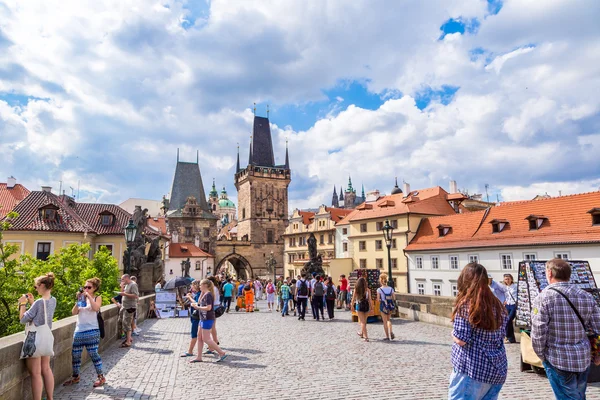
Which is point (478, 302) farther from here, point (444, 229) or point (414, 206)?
point (414, 206)

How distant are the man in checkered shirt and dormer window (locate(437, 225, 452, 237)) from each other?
106 feet

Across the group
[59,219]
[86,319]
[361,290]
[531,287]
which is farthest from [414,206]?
[86,319]

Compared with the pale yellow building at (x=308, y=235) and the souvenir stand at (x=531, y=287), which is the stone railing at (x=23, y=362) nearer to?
the souvenir stand at (x=531, y=287)

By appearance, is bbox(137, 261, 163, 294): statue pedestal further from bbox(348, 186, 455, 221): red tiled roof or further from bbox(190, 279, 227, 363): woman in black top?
bbox(348, 186, 455, 221): red tiled roof

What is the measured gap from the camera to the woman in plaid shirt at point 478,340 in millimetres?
3217

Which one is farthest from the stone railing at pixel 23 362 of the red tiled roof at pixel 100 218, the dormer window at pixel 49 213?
the red tiled roof at pixel 100 218

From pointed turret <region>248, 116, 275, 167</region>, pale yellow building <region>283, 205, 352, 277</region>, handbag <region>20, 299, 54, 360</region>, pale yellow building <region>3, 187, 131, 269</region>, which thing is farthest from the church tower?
handbag <region>20, 299, 54, 360</region>

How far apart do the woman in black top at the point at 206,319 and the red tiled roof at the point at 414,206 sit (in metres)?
31.8

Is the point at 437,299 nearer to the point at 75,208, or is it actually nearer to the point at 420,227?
the point at 420,227

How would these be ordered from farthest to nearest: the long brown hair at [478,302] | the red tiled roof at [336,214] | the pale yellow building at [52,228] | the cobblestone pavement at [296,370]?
the red tiled roof at [336,214], the pale yellow building at [52,228], the cobblestone pavement at [296,370], the long brown hair at [478,302]

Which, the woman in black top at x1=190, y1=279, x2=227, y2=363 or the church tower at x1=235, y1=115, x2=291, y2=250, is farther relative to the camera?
the church tower at x1=235, y1=115, x2=291, y2=250

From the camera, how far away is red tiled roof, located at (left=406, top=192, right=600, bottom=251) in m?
25.6

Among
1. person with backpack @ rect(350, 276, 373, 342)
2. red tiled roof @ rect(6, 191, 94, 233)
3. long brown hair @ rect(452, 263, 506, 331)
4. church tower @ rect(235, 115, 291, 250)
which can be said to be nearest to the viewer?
long brown hair @ rect(452, 263, 506, 331)

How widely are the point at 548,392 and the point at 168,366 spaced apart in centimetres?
597
